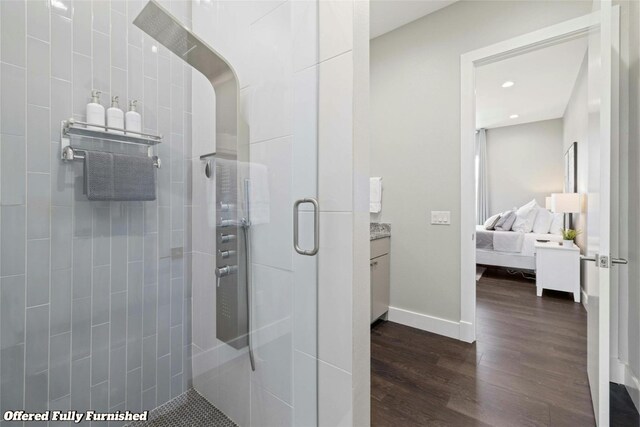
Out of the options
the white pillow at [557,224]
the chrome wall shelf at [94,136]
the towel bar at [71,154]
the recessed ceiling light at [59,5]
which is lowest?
the white pillow at [557,224]

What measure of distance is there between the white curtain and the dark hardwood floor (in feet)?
15.5

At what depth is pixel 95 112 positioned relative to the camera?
46.8 inches

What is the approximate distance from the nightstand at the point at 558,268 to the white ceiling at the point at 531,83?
2.30m

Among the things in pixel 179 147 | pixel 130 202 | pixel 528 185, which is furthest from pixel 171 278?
pixel 528 185

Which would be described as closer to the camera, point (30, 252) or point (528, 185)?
point (30, 252)

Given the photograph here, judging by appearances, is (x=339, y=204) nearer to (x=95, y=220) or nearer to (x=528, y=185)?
(x=95, y=220)

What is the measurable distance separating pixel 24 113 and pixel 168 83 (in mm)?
535

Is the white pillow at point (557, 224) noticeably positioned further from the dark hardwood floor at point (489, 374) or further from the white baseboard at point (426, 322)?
the white baseboard at point (426, 322)

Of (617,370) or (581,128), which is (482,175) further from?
(617,370)

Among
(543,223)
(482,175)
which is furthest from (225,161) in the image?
(482,175)

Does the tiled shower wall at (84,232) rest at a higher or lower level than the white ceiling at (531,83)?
lower

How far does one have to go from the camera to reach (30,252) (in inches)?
42.3

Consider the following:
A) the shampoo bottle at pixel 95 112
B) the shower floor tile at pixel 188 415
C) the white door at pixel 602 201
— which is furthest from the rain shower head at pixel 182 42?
the white door at pixel 602 201

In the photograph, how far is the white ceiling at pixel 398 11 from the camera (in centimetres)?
244
